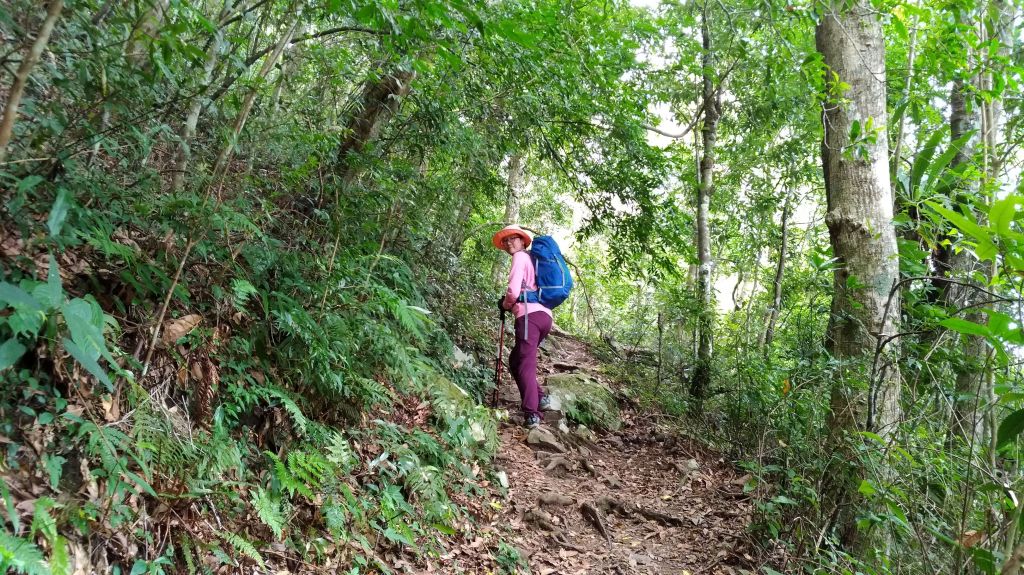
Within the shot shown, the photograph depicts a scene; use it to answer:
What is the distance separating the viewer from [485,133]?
264 inches

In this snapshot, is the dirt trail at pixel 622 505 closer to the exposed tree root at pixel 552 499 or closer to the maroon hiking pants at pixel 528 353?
the exposed tree root at pixel 552 499

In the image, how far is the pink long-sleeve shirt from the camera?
6164 millimetres

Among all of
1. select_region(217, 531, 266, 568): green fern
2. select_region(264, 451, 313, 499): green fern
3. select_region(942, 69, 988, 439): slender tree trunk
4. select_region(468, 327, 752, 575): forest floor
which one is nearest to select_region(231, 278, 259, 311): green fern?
select_region(264, 451, 313, 499): green fern

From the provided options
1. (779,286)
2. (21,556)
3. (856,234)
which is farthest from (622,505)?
(779,286)

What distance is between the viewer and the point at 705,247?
8797 millimetres

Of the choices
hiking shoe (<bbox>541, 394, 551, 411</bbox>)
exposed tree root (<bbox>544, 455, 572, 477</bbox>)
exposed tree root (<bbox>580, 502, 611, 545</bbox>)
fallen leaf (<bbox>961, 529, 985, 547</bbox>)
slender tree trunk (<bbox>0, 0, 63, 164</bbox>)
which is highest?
slender tree trunk (<bbox>0, 0, 63, 164</bbox>)

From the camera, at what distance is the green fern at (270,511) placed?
A: 2.76m

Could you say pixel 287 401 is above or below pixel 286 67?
below

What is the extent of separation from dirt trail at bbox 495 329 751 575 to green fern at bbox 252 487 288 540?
1936 mm

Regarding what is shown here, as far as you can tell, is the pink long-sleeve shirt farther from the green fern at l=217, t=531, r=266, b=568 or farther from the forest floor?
the green fern at l=217, t=531, r=266, b=568

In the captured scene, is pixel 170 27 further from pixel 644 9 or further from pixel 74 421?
pixel 644 9

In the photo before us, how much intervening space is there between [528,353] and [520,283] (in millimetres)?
790

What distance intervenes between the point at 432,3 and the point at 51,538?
8.92ft

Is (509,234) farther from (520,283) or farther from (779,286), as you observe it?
(779,286)
